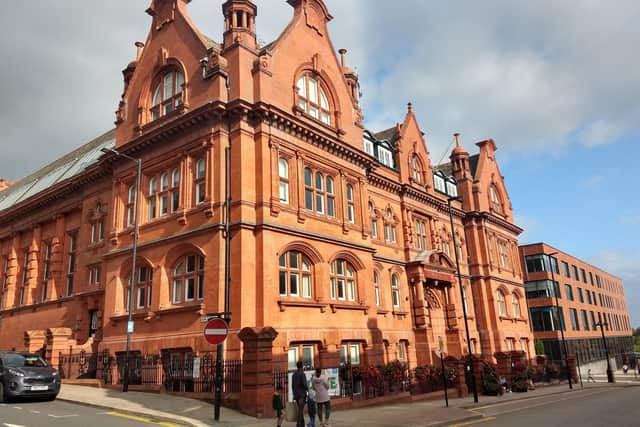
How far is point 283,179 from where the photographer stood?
79.0 feet

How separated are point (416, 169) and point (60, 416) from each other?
3165cm

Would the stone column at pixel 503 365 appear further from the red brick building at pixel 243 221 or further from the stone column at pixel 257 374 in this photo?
the stone column at pixel 257 374

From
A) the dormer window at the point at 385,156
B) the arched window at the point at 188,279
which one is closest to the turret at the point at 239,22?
the arched window at the point at 188,279

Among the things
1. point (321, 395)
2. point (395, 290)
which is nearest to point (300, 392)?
point (321, 395)

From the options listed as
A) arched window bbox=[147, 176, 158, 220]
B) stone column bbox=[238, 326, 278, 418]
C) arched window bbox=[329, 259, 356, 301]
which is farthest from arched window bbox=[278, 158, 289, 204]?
stone column bbox=[238, 326, 278, 418]

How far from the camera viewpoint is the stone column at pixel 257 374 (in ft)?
53.4

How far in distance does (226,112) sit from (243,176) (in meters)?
3.31

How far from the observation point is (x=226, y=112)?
75.0 ft

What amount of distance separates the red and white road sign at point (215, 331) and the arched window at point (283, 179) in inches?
368

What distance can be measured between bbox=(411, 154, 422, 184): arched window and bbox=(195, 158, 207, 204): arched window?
66.4ft

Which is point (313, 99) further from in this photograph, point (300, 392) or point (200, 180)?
point (300, 392)

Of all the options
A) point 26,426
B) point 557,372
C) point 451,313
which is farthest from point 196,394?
point 557,372

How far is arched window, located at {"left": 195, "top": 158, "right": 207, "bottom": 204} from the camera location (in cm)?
2313

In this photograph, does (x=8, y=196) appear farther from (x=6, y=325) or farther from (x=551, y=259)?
(x=551, y=259)
